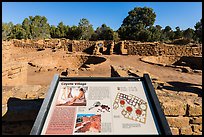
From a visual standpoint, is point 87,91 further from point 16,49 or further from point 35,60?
point 16,49

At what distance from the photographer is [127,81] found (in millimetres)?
3025

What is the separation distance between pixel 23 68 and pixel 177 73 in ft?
35.4

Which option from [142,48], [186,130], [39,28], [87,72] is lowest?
[87,72]

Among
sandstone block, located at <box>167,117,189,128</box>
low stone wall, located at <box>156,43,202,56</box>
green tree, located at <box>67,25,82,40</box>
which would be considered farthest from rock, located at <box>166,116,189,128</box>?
green tree, located at <box>67,25,82,40</box>

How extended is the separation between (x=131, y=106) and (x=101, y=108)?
0.39m

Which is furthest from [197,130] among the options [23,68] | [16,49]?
[16,49]

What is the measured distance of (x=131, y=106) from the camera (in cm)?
272

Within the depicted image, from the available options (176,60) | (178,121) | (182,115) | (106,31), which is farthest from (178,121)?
(106,31)

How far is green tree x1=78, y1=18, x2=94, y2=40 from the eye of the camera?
40938mm

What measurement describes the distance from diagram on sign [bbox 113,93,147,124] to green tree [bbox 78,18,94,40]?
127 feet

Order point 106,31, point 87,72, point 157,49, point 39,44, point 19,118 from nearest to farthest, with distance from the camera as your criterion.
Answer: point 19,118 → point 87,72 → point 157,49 → point 39,44 → point 106,31

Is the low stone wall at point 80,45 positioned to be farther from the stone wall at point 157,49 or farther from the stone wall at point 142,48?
the stone wall at point 157,49

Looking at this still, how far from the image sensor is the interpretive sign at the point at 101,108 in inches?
95.3

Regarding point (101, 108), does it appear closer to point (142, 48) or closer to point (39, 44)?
point (142, 48)
